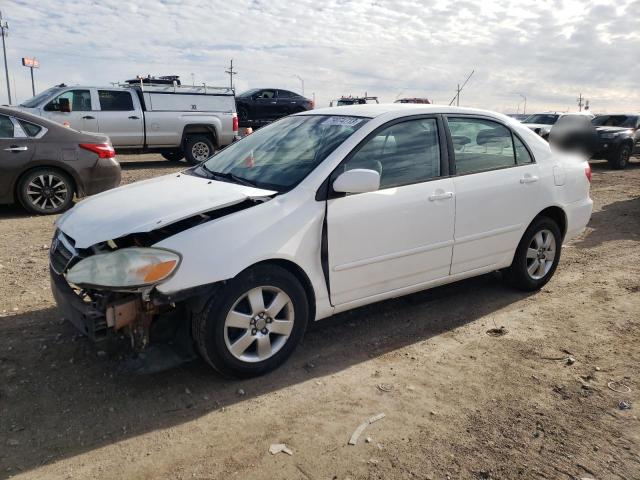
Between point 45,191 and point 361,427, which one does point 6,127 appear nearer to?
point 45,191

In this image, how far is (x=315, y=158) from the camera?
373 cm

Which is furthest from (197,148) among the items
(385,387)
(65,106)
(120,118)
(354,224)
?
(385,387)

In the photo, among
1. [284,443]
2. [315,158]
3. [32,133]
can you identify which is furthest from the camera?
[32,133]

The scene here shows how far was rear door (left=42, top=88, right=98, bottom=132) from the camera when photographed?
39.7 feet

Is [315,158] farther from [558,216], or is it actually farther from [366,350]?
[558,216]

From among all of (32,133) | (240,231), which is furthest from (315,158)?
(32,133)

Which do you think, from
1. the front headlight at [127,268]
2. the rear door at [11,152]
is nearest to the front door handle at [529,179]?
the front headlight at [127,268]

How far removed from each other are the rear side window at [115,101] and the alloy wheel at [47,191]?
5772mm

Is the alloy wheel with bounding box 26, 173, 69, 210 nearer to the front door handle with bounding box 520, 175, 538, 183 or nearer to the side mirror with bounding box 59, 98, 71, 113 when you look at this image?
the side mirror with bounding box 59, 98, 71, 113

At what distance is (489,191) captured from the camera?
4.43 metres

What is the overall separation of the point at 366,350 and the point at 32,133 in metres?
6.07

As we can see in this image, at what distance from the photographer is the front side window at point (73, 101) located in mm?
12086

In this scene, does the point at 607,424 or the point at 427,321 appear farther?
the point at 427,321

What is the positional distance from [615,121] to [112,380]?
18.7 metres
